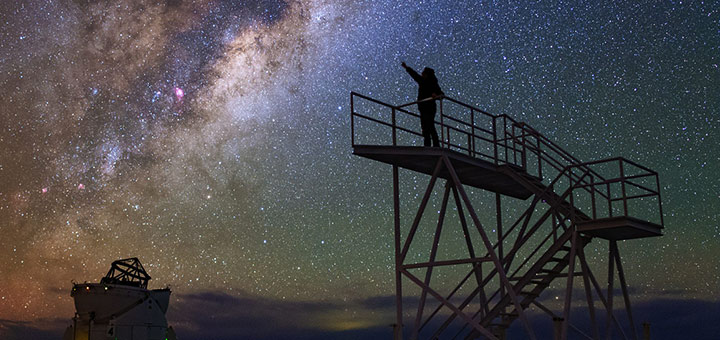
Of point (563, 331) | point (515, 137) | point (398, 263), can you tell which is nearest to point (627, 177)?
point (515, 137)

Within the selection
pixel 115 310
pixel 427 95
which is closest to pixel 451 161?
pixel 427 95

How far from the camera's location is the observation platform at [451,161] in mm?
16500

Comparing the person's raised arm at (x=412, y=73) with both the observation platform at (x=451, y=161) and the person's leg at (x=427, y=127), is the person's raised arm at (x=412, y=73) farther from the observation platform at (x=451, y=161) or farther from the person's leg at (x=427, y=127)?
the observation platform at (x=451, y=161)

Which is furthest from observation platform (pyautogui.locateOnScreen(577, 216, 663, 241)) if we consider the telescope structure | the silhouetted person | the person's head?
the telescope structure

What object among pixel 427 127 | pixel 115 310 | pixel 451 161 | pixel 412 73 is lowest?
pixel 115 310

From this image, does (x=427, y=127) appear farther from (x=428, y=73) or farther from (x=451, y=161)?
(x=428, y=73)

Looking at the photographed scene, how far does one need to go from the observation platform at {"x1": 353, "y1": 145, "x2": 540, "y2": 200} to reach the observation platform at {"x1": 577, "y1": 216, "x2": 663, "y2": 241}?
217cm

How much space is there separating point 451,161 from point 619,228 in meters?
5.03

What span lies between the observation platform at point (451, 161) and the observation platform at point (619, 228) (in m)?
2.17

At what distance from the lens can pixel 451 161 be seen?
17.0m

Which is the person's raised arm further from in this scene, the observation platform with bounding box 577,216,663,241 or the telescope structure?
the telescope structure

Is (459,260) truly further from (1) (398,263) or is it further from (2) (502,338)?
(2) (502,338)

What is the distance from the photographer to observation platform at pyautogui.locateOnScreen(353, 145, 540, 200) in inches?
650

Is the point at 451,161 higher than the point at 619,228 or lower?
higher
